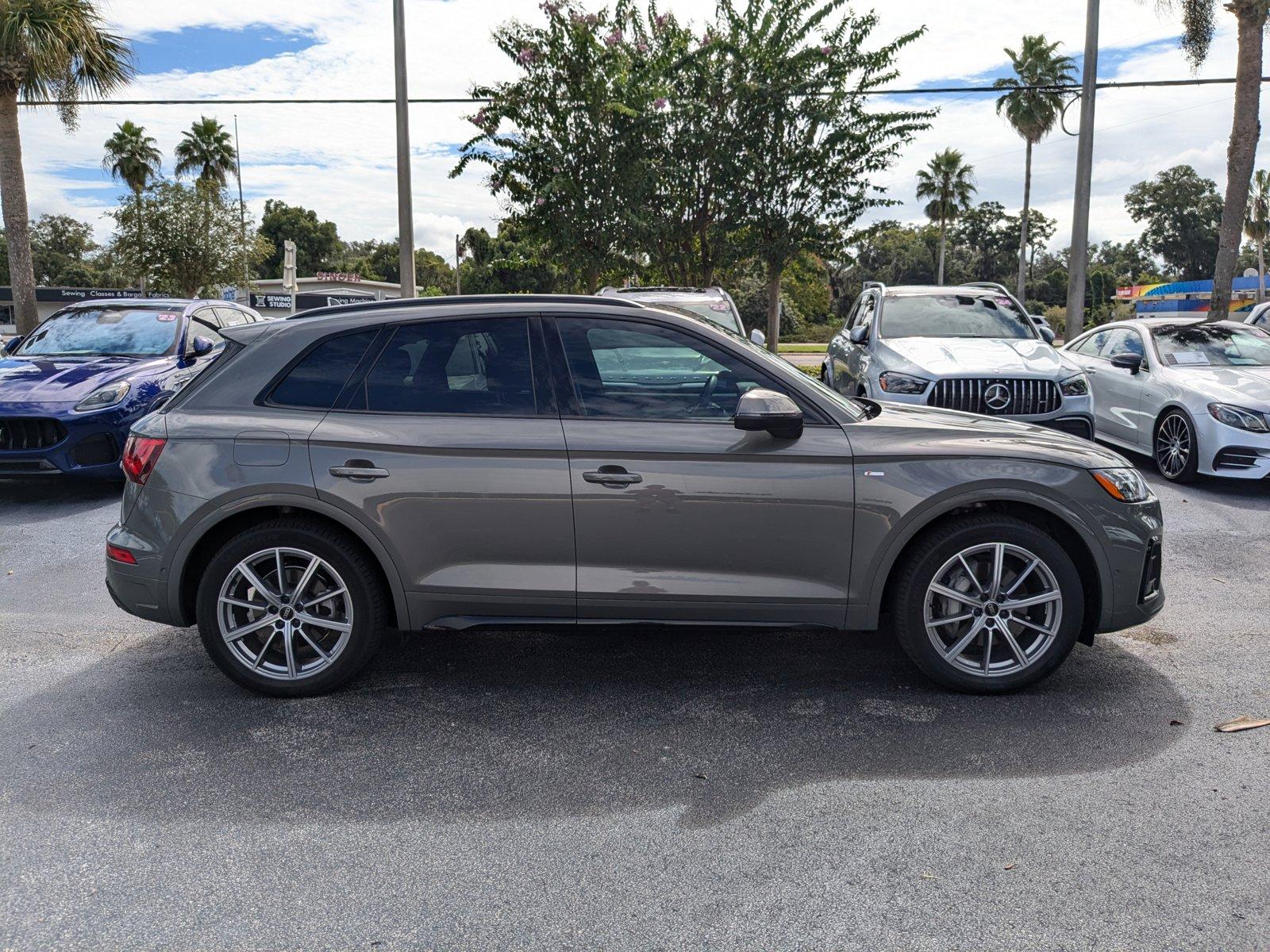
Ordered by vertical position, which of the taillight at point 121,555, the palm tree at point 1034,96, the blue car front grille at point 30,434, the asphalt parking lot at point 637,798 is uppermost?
the palm tree at point 1034,96

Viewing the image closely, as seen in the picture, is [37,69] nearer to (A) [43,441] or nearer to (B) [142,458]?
(A) [43,441]

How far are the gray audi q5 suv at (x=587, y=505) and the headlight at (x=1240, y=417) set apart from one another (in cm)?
501

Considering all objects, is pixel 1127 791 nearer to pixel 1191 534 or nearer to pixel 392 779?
pixel 392 779

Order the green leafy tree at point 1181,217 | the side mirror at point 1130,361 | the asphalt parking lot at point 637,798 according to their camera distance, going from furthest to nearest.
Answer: the green leafy tree at point 1181,217 → the side mirror at point 1130,361 → the asphalt parking lot at point 637,798

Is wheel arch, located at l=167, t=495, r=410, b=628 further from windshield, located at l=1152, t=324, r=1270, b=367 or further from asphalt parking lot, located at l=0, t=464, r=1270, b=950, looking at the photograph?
windshield, located at l=1152, t=324, r=1270, b=367

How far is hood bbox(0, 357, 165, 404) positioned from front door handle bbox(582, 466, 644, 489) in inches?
247

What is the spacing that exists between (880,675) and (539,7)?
60.8 feet

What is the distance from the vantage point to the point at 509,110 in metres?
20.1

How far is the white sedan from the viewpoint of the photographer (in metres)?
8.39

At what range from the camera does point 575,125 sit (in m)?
20.2

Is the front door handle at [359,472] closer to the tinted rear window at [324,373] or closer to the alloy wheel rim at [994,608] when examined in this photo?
the tinted rear window at [324,373]

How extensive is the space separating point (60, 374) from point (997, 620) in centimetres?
824

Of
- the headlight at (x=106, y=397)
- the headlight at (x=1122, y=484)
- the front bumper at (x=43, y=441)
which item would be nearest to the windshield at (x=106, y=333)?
the headlight at (x=106, y=397)

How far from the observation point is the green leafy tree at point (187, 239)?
4166 centimetres
